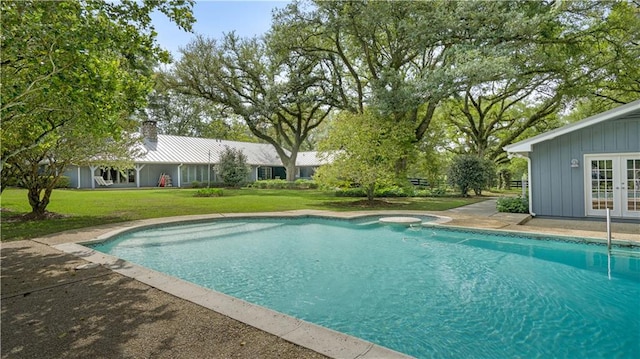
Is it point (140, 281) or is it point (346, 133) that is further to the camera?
point (346, 133)

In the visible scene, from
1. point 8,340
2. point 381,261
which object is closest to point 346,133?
point 381,261

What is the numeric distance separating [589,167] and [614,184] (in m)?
0.73

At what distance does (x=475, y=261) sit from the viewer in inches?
263

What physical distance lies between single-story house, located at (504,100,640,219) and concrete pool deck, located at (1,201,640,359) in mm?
9976

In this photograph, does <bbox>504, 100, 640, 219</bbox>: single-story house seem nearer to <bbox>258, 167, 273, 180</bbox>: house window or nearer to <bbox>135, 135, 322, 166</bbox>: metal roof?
<bbox>135, 135, 322, 166</bbox>: metal roof

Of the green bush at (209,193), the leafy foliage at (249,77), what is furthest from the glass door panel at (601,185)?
the green bush at (209,193)

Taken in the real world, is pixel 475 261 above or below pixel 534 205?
below

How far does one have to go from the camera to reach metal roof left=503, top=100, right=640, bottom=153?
8502 millimetres

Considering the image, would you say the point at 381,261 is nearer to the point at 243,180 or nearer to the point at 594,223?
the point at 594,223

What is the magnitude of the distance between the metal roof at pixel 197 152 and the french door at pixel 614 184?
53.1 ft

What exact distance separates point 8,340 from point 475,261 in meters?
6.96

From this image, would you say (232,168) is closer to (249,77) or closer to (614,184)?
(249,77)

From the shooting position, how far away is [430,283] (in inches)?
215

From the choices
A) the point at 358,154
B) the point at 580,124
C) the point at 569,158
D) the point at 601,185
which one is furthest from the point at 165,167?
the point at 601,185
